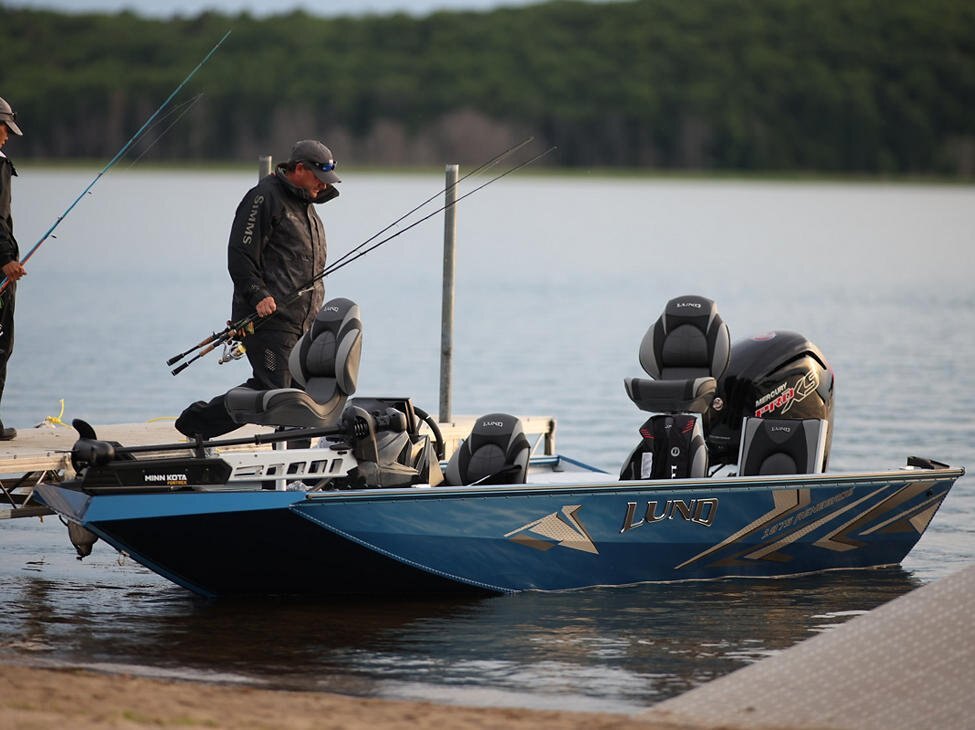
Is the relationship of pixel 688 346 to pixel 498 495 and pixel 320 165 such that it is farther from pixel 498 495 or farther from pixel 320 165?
pixel 320 165

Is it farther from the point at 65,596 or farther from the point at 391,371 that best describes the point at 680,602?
the point at 391,371

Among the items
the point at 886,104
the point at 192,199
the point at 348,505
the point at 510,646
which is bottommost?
the point at 510,646

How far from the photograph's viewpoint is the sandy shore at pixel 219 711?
536cm

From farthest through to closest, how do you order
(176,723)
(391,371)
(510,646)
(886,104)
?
(886,104)
(391,371)
(510,646)
(176,723)

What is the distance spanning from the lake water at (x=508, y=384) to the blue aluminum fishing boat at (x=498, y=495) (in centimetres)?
17

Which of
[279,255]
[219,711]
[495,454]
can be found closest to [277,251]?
[279,255]

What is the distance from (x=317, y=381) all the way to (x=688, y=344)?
1.78 metres

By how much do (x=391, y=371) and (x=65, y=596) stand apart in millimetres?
9666

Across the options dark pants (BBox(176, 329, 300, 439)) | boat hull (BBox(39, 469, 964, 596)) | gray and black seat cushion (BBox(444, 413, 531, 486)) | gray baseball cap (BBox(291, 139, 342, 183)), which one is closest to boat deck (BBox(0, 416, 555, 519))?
dark pants (BBox(176, 329, 300, 439))

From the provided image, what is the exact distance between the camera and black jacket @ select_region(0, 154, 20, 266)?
836 centimetres

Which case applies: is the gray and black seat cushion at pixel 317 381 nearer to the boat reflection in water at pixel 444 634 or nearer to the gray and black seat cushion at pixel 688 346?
the boat reflection in water at pixel 444 634

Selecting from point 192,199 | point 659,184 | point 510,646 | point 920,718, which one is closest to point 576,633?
point 510,646

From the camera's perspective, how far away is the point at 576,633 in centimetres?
748

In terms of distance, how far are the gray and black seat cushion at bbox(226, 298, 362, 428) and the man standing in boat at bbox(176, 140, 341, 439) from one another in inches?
17.4
